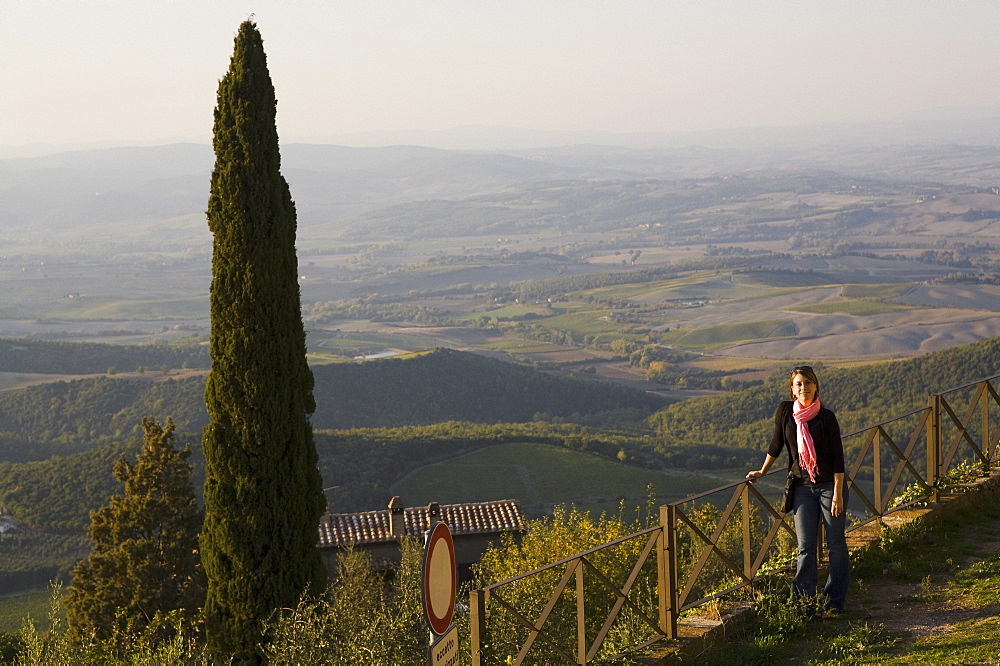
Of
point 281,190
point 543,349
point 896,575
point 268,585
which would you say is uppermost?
point 281,190

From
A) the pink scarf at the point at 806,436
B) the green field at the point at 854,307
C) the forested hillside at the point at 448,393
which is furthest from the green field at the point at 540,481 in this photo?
the green field at the point at 854,307

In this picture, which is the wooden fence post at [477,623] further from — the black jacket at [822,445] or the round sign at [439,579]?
the black jacket at [822,445]

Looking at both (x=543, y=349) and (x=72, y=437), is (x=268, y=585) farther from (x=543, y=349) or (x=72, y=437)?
(x=543, y=349)

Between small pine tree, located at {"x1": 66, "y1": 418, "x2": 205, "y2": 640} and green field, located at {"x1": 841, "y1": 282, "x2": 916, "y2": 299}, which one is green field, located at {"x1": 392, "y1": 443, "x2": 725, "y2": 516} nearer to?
small pine tree, located at {"x1": 66, "y1": 418, "x2": 205, "y2": 640}

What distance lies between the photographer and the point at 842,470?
6527mm

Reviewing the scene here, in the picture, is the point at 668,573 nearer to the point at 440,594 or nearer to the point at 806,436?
the point at 806,436

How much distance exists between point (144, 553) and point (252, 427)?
29.3 feet

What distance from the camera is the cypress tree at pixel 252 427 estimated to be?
12438mm

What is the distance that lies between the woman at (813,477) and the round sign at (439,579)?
2907 millimetres

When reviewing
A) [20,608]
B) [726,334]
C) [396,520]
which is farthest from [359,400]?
[726,334]

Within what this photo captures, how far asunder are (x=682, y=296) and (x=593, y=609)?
168453 millimetres

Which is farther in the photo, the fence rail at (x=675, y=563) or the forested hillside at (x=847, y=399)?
the forested hillside at (x=847, y=399)

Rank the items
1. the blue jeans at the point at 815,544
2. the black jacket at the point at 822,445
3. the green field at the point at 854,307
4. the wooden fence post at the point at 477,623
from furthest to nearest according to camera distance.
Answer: the green field at the point at 854,307 < the blue jeans at the point at 815,544 < the black jacket at the point at 822,445 < the wooden fence post at the point at 477,623

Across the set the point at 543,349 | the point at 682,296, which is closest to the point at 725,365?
the point at 543,349
